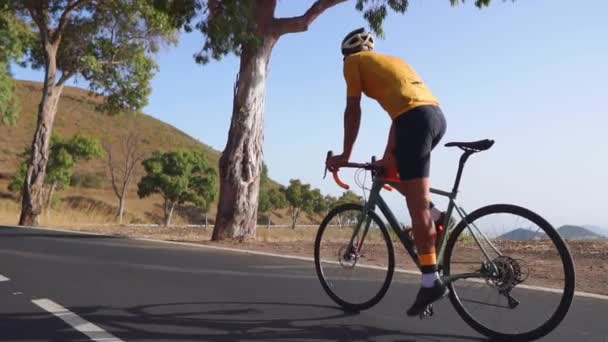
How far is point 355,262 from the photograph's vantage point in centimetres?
453

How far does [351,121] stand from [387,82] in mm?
376

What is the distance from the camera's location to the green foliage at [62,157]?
53531 mm

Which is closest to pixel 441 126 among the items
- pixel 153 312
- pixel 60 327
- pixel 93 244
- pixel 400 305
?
pixel 400 305

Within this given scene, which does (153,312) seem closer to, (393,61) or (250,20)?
(393,61)

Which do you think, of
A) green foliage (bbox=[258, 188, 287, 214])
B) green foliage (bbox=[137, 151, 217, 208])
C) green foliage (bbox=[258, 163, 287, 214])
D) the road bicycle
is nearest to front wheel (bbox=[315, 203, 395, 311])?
the road bicycle

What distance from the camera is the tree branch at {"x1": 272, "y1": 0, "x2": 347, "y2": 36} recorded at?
37.2ft

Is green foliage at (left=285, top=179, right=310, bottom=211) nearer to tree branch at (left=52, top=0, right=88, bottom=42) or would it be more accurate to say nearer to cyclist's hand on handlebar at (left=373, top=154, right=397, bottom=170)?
tree branch at (left=52, top=0, right=88, bottom=42)

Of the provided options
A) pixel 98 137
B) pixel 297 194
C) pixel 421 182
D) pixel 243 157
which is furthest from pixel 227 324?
pixel 98 137

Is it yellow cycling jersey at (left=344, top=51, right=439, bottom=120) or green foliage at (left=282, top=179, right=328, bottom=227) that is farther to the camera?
green foliage at (left=282, top=179, right=328, bottom=227)

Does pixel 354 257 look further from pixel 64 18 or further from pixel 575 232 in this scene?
pixel 64 18

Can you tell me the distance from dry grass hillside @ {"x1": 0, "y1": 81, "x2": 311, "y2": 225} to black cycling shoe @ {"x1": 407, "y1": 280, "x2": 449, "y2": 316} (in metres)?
41.2

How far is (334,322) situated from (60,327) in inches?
66.8

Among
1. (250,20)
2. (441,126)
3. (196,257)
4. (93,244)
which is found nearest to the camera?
(441,126)

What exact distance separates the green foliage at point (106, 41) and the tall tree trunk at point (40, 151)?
2.27 feet
